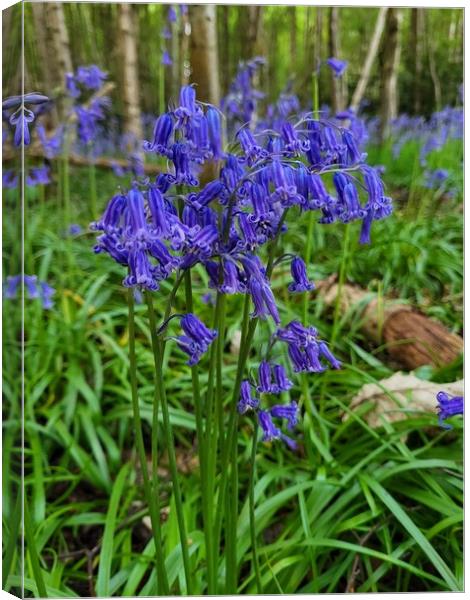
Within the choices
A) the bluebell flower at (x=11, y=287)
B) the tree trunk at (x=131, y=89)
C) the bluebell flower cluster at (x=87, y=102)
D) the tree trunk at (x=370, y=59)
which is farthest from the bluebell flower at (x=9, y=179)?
the tree trunk at (x=131, y=89)

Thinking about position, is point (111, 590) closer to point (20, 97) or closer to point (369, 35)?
point (20, 97)

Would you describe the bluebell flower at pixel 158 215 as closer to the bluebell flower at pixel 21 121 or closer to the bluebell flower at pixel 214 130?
the bluebell flower at pixel 214 130

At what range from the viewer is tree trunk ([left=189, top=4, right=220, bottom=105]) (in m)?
2.49

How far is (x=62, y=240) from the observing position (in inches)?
128

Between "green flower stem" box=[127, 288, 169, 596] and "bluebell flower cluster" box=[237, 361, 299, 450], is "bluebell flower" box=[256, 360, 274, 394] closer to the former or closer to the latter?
"bluebell flower cluster" box=[237, 361, 299, 450]

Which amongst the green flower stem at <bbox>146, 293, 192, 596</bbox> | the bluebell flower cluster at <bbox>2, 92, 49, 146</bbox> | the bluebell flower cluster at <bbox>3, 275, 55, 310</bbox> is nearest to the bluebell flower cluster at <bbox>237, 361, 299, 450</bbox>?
the green flower stem at <bbox>146, 293, 192, 596</bbox>

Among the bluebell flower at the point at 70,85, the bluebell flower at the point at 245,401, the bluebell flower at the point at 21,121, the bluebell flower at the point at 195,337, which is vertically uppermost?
the bluebell flower at the point at 70,85

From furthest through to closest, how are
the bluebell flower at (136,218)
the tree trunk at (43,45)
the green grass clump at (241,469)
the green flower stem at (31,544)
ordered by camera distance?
the tree trunk at (43,45) → the green grass clump at (241,469) → the green flower stem at (31,544) → the bluebell flower at (136,218)

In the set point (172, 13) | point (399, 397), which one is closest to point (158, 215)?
point (399, 397)

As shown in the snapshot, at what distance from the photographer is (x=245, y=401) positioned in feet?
4.28

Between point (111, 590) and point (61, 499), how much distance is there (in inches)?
15.9

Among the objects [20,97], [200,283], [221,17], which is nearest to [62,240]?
[200,283]

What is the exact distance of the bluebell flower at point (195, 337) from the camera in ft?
3.58

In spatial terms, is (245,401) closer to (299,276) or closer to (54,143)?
(299,276)
